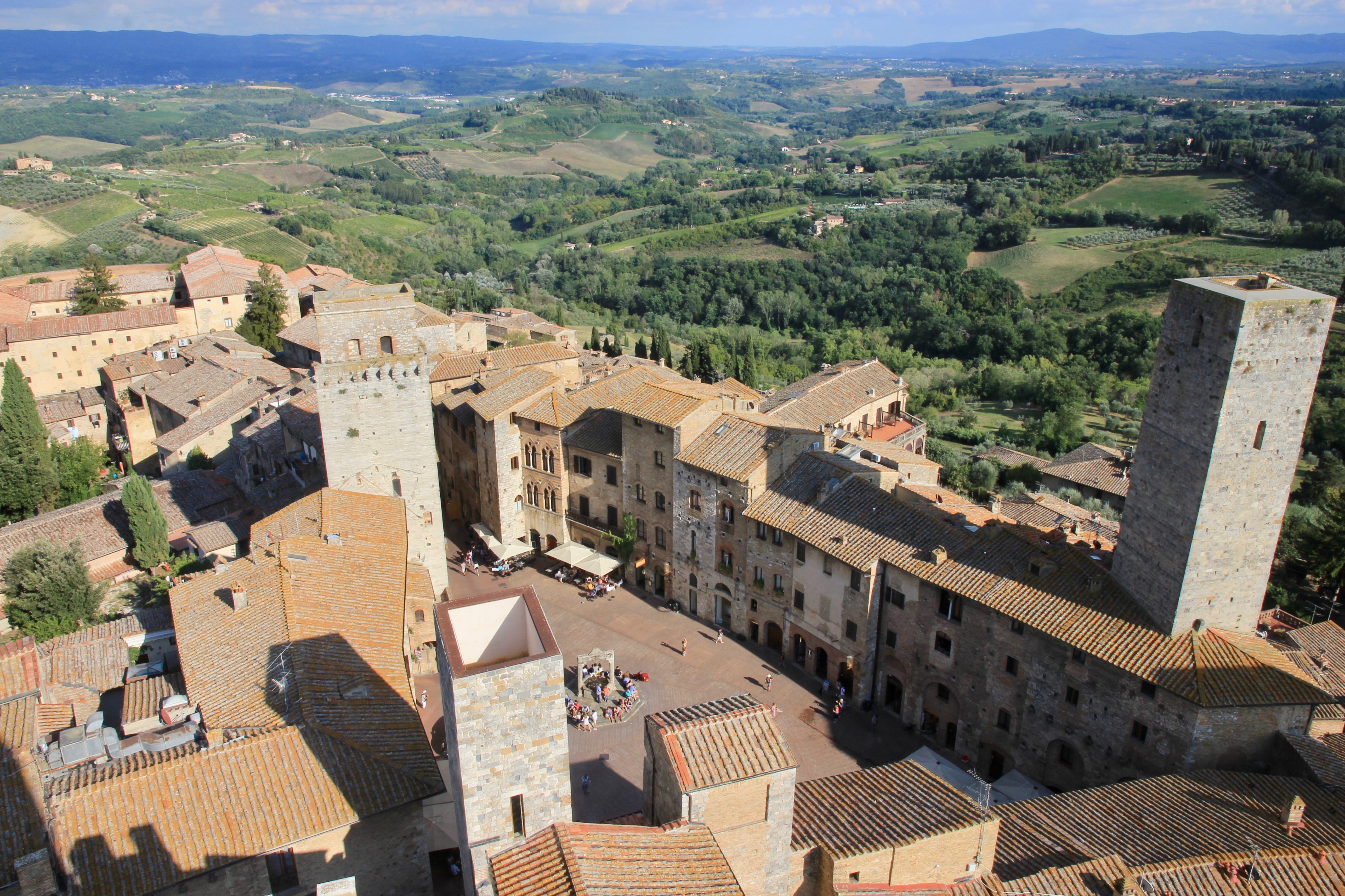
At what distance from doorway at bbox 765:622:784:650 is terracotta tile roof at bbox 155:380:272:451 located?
3362cm

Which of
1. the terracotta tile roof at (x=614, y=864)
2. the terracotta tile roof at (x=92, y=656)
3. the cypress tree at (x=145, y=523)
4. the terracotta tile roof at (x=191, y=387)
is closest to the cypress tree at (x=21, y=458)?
the terracotta tile roof at (x=191, y=387)

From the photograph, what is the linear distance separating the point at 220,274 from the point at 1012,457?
2664 inches

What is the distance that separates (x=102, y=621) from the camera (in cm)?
3831

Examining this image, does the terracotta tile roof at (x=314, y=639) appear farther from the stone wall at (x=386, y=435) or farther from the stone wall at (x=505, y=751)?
the stone wall at (x=505, y=751)

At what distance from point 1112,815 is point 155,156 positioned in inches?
8818

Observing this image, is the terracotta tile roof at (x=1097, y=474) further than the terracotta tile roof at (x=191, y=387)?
Yes

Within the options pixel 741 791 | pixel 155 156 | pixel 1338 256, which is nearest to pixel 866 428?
pixel 741 791

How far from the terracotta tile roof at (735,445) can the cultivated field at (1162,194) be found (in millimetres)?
101429

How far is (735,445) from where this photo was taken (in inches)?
1528

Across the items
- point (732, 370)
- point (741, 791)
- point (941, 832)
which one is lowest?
point (732, 370)

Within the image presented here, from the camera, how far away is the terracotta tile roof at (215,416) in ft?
171

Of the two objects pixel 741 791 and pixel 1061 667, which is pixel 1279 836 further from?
pixel 741 791

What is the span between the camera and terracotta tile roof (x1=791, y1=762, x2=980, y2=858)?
68.6 feet

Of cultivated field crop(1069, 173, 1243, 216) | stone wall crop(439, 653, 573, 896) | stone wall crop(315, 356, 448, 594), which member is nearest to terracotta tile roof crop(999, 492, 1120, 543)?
stone wall crop(315, 356, 448, 594)
